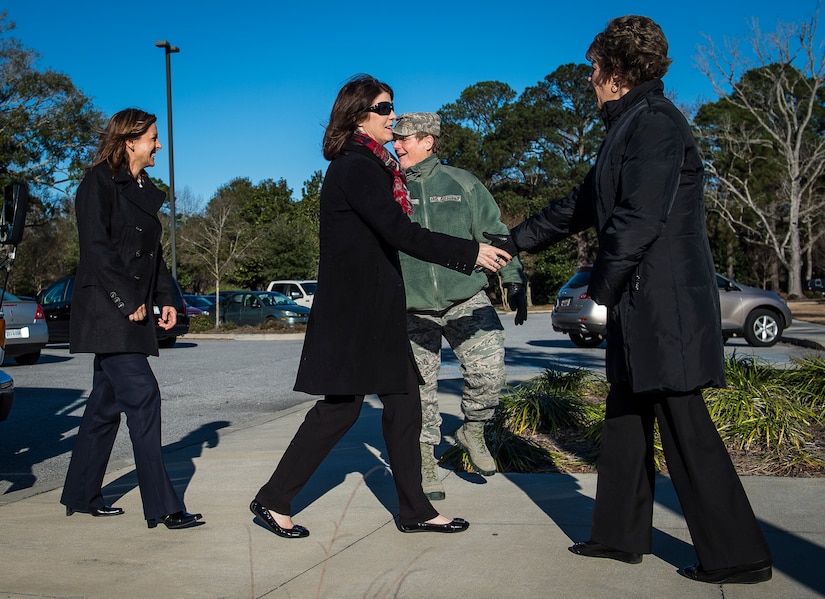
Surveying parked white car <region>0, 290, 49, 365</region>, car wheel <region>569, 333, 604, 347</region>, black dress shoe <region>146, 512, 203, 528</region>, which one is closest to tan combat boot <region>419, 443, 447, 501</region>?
black dress shoe <region>146, 512, 203, 528</region>

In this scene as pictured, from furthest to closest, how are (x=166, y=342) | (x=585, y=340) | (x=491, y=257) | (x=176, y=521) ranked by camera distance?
1. (x=166, y=342)
2. (x=585, y=340)
3. (x=176, y=521)
4. (x=491, y=257)

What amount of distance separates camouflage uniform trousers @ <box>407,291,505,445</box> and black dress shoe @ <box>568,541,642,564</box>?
4.82 ft

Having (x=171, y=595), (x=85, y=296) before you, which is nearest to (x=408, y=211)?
(x=85, y=296)

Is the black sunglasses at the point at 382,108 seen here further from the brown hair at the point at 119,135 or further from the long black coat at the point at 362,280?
the brown hair at the point at 119,135

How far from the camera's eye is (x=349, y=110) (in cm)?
404

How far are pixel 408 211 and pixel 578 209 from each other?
79 centimetres

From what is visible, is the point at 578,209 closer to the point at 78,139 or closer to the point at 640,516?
the point at 640,516

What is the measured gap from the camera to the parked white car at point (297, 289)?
32344 mm

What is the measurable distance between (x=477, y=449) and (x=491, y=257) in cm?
156

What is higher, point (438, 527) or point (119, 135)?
point (119, 135)

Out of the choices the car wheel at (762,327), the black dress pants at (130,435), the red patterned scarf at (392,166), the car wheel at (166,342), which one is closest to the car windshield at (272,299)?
the car wheel at (166,342)

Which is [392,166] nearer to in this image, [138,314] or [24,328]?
[138,314]

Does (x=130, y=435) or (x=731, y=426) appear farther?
(x=731, y=426)

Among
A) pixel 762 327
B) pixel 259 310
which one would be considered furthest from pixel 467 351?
pixel 259 310
